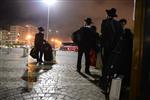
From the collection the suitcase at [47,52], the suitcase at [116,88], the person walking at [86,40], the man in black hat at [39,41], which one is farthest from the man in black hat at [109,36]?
the suitcase at [47,52]

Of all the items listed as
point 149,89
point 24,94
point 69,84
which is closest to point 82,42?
point 69,84

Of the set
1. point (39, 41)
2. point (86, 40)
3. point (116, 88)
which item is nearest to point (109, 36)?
point (116, 88)

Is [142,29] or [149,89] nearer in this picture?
[142,29]

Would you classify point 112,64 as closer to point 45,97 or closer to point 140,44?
point 45,97

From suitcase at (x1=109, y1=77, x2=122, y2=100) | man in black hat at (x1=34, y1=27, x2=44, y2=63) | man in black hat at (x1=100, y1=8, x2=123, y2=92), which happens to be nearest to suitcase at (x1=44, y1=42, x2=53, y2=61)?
man in black hat at (x1=34, y1=27, x2=44, y2=63)

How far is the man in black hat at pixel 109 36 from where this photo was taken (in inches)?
373

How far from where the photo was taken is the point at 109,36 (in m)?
9.66

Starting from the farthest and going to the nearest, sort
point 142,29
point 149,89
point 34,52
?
1. point 34,52
2. point 149,89
3. point 142,29

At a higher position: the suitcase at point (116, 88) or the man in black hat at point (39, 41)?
the man in black hat at point (39, 41)

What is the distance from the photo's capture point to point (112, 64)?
8766mm

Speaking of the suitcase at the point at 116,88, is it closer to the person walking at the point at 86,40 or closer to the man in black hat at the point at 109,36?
the man in black hat at the point at 109,36

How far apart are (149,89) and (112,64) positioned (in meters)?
3.56

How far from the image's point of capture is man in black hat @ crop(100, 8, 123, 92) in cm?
948

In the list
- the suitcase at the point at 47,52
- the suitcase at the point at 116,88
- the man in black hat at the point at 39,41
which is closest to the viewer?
the suitcase at the point at 116,88
